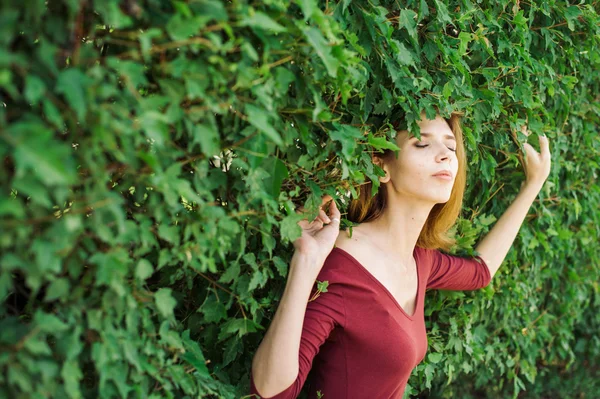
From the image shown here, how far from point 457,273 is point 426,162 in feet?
2.32

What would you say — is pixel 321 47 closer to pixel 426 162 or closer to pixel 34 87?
pixel 34 87

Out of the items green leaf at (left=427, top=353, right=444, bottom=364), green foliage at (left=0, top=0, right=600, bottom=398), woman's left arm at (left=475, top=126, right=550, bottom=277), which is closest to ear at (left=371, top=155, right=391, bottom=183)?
green foliage at (left=0, top=0, right=600, bottom=398)

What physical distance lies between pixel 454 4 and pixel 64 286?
6.19ft

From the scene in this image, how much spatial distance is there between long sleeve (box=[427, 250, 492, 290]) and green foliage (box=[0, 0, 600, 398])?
0.14 meters

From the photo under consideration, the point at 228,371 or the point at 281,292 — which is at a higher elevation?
the point at 281,292

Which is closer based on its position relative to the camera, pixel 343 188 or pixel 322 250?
pixel 322 250

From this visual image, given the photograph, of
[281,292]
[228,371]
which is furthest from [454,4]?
[228,371]

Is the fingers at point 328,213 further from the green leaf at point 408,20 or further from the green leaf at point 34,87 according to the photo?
the green leaf at point 34,87

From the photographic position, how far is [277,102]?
160 cm

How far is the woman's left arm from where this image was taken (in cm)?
290

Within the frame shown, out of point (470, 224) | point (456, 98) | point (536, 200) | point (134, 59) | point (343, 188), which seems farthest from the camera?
point (536, 200)

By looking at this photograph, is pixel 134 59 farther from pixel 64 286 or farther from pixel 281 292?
pixel 281 292

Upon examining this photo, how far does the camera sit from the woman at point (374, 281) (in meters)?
1.94

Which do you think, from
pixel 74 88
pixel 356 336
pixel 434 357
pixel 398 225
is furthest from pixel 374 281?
pixel 74 88
